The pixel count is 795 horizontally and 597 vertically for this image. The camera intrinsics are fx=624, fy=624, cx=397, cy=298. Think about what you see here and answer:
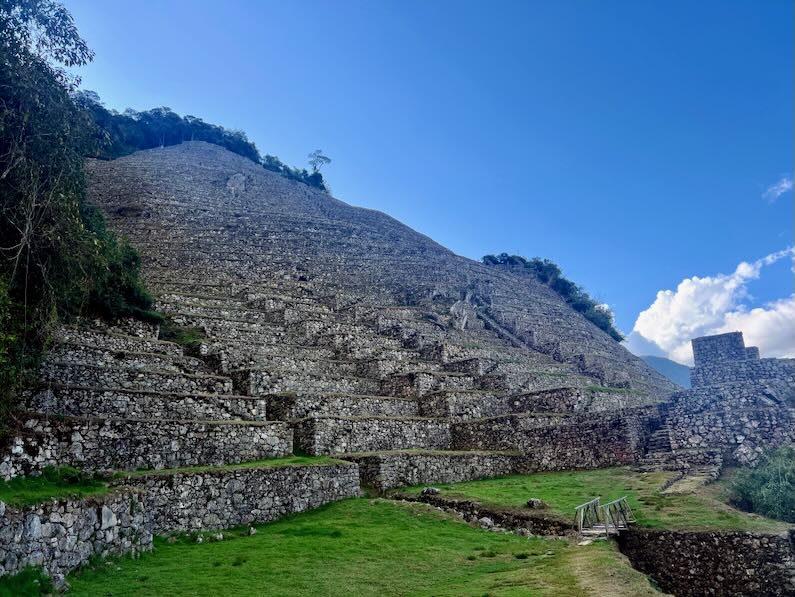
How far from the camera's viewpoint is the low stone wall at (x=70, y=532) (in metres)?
10.3

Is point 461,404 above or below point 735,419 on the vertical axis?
above

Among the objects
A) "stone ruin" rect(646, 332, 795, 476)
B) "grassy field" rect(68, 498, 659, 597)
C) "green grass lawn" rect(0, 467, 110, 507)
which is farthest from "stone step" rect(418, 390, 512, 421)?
"green grass lawn" rect(0, 467, 110, 507)

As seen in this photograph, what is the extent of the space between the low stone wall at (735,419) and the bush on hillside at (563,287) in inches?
1760

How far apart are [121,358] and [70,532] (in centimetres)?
931

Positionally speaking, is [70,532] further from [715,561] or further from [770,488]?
[770,488]

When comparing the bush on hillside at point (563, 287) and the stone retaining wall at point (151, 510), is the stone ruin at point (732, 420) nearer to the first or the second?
the stone retaining wall at point (151, 510)

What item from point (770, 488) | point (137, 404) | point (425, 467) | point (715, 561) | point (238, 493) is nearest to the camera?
point (715, 561)

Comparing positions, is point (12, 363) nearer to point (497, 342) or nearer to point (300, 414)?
point (300, 414)

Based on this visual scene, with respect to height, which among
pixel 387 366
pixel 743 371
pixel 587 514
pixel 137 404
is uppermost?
pixel 743 371

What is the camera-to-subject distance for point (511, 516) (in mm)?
15680

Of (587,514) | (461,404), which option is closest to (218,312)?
(461,404)

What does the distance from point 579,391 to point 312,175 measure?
76160 millimetres

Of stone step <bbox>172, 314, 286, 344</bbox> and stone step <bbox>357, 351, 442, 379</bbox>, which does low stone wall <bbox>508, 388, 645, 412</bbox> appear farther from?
stone step <bbox>172, 314, 286, 344</bbox>

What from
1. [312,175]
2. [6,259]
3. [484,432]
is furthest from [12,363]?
[312,175]
